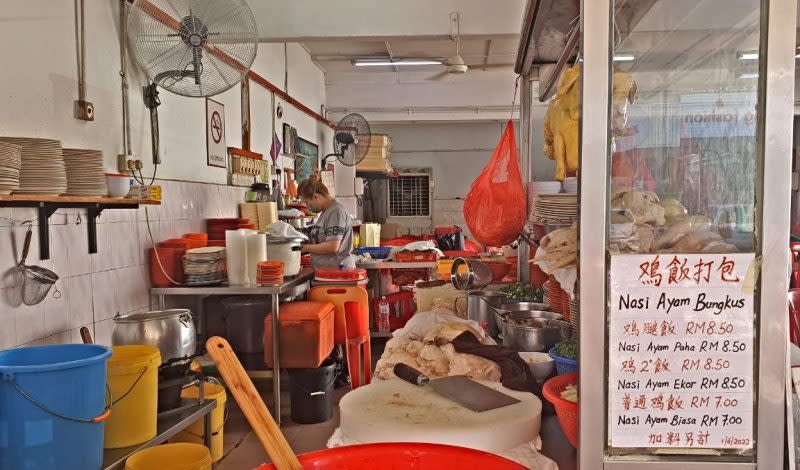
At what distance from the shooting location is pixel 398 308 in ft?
24.4

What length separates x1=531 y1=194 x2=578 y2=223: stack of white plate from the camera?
2.48m

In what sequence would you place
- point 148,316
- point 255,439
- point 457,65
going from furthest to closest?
point 457,65 → point 255,439 → point 148,316

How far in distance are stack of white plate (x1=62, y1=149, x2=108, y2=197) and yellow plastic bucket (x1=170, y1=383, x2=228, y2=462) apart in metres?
1.32

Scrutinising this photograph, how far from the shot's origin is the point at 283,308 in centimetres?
475

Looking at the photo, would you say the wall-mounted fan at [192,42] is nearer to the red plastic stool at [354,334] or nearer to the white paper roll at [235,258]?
the white paper roll at [235,258]

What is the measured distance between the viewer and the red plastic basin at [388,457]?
1.25m

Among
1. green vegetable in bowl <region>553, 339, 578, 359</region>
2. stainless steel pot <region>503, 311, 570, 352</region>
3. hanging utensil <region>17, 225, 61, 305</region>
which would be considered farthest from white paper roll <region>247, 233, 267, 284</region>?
green vegetable in bowl <region>553, 339, 578, 359</region>

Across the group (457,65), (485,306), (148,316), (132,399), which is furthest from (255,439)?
(457,65)

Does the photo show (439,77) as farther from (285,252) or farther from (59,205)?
(59,205)

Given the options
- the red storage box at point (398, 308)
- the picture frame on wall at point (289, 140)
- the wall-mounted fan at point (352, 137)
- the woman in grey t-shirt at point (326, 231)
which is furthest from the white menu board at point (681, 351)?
the wall-mounted fan at point (352, 137)

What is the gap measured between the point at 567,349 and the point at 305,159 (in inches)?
295

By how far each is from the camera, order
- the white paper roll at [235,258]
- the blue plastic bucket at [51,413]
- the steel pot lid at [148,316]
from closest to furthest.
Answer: the blue plastic bucket at [51,413], the steel pot lid at [148,316], the white paper roll at [235,258]

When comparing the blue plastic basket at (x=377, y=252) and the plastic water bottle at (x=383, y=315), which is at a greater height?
the blue plastic basket at (x=377, y=252)

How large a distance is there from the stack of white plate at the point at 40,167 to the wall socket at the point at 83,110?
2.06ft
